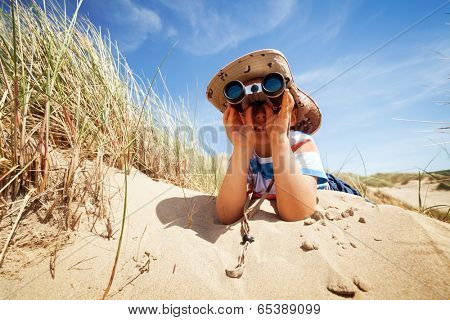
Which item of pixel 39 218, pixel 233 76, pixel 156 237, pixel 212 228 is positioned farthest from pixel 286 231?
pixel 39 218

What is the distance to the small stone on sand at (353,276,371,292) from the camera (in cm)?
89

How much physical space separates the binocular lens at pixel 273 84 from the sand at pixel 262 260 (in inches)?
32.8

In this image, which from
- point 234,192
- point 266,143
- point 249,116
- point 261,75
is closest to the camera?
point 234,192

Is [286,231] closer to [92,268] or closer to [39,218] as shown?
[92,268]

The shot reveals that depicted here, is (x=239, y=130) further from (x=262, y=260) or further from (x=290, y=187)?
(x=262, y=260)

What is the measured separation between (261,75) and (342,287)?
55.8 inches

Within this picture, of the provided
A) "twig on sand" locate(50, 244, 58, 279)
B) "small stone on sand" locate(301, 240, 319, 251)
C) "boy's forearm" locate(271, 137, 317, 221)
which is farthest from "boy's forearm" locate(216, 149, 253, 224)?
"twig on sand" locate(50, 244, 58, 279)

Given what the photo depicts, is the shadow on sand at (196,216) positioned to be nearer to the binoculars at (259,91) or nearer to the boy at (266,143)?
the boy at (266,143)

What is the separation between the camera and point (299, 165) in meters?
1.80

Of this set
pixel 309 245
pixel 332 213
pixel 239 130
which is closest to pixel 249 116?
pixel 239 130

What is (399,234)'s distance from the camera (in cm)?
124

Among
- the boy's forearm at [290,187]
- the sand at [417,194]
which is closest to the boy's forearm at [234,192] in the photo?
the boy's forearm at [290,187]

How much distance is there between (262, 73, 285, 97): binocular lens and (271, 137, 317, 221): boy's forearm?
0.33 meters
